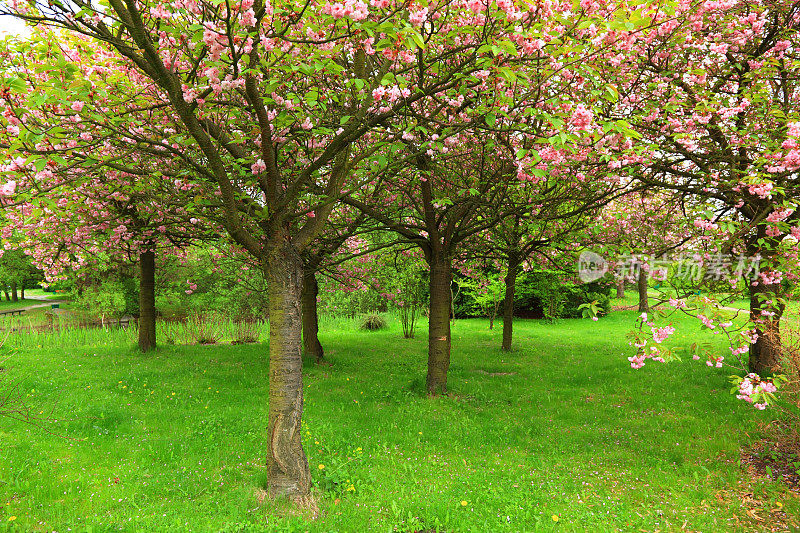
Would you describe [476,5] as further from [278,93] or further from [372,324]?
[372,324]

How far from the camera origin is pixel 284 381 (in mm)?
5137

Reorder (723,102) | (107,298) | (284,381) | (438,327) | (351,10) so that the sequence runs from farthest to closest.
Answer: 1. (107,298)
2. (438,327)
3. (723,102)
4. (284,381)
5. (351,10)

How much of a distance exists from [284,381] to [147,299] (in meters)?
9.13

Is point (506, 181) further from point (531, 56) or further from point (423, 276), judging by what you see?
point (423, 276)

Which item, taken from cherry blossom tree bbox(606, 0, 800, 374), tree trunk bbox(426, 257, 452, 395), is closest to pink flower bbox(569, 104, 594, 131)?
cherry blossom tree bbox(606, 0, 800, 374)

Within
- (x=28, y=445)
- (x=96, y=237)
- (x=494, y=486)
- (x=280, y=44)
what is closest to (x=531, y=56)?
(x=280, y=44)

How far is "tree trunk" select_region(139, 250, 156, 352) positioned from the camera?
39.4 feet

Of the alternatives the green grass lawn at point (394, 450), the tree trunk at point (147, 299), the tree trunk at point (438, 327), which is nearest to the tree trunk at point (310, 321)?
the green grass lawn at point (394, 450)

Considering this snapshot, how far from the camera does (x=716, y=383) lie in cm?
960

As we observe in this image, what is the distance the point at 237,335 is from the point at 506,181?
13181mm

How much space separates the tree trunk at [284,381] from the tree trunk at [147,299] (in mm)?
8447

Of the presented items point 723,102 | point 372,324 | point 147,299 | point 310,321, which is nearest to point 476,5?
point 723,102

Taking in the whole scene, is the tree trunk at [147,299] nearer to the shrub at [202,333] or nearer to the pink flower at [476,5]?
the shrub at [202,333]

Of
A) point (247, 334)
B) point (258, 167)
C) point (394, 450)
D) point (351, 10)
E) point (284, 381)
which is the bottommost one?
point (394, 450)
